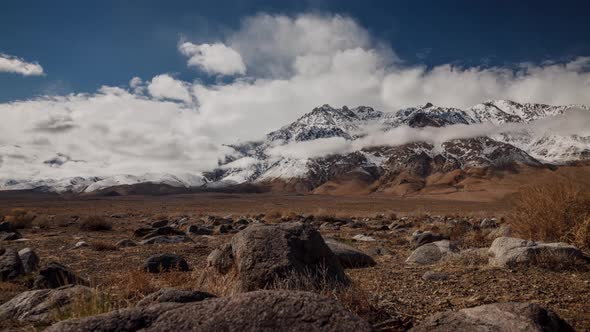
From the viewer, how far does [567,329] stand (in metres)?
4.73

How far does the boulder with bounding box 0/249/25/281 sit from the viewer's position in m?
9.59

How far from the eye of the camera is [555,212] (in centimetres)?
1230

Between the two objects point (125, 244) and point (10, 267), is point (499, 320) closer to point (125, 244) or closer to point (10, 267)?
point (10, 267)

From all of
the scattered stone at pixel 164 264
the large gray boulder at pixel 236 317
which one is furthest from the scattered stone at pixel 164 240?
the large gray boulder at pixel 236 317

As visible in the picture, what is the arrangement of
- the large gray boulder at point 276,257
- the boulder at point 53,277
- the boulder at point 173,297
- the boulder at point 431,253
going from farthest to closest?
1. the boulder at point 431,253
2. the boulder at point 53,277
3. the large gray boulder at point 276,257
4. the boulder at point 173,297

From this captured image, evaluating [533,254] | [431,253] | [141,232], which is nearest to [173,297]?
[533,254]

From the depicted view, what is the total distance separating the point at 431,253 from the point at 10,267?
33.5 ft

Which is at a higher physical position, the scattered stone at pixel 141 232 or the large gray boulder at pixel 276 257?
the large gray boulder at pixel 276 257

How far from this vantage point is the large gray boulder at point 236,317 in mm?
3621

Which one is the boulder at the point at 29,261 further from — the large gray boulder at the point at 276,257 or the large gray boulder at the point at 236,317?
the large gray boulder at the point at 236,317

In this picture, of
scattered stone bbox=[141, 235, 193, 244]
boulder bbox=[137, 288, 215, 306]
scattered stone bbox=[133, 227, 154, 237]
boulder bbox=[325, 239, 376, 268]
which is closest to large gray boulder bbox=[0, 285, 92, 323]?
boulder bbox=[137, 288, 215, 306]

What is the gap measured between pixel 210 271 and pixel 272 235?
134cm

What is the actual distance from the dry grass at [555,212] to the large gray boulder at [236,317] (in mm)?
10843

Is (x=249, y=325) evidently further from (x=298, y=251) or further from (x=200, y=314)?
(x=298, y=251)
